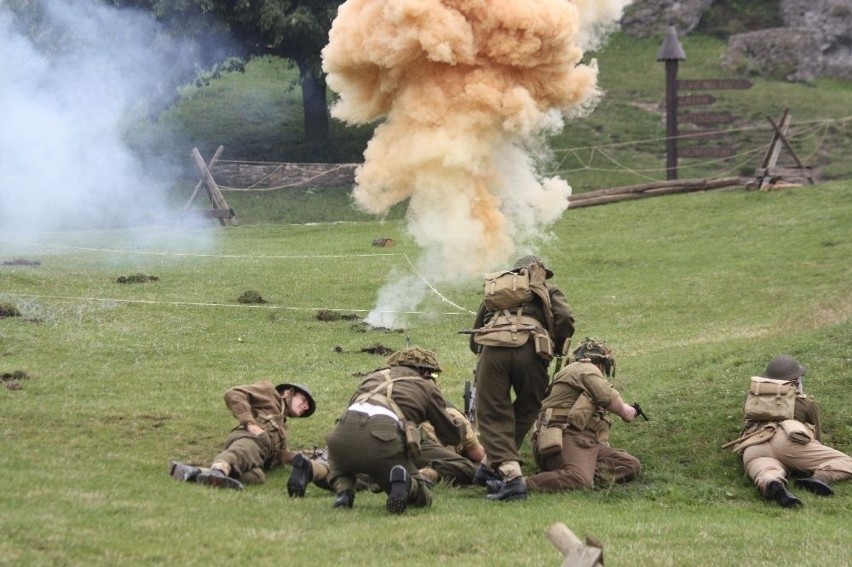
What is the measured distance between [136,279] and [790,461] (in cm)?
1362

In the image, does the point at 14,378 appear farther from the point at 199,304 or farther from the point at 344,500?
the point at 344,500

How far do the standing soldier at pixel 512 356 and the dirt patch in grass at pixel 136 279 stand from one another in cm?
1129

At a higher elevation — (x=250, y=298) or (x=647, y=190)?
(x=647, y=190)

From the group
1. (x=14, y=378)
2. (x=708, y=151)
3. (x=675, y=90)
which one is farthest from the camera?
(x=708, y=151)

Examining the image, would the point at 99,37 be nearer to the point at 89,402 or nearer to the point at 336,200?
the point at 336,200

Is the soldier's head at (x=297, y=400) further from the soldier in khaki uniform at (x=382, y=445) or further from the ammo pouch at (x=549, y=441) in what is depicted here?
the ammo pouch at (x=549, y=441)

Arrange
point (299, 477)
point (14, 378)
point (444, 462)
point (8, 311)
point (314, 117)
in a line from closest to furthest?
1. point (299, 477)
2. point (444, 462)
3. point (14, 378)
4. point (8, 311)
5. point (314, 117)

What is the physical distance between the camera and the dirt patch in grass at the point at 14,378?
14.1 m

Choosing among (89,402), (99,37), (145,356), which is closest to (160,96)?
(99,37)

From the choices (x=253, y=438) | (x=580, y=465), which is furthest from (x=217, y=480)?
(x=580, y=465)

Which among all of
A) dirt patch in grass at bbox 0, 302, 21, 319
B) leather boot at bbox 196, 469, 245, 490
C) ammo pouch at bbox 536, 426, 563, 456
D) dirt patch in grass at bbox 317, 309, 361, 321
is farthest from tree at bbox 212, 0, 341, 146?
leather boot at bbox 196, 469, 245, 490

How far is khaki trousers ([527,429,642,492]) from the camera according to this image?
37.8 ft

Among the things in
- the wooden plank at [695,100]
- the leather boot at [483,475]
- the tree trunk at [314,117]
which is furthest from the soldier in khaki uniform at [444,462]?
the tree trunk at [314,117]

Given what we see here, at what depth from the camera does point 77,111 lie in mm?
29641
